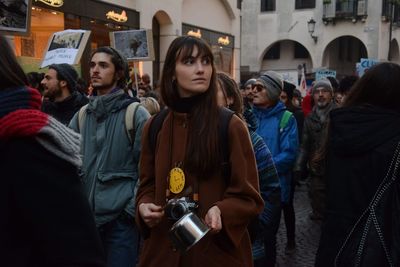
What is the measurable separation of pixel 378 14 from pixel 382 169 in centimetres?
3464

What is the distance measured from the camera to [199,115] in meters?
2.56

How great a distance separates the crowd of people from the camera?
61.2 inches

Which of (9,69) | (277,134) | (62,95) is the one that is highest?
(9,69)

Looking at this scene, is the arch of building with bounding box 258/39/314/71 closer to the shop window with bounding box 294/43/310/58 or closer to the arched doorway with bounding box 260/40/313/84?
the arched doorway with bounding box 260/40/313/84

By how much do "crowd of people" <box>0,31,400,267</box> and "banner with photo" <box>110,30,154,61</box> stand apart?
15.3 ft

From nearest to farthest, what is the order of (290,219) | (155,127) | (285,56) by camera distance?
(155,127), (290,219), (285,56)

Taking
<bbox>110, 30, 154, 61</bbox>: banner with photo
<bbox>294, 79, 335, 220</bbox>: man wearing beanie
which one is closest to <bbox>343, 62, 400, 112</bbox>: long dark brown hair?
<bbox>294, 79, 335, 220</bbox>: man wearing beanie

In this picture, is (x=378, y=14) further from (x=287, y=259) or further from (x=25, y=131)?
(x=25, y=131)

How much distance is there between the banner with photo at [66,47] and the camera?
7418 millimetres

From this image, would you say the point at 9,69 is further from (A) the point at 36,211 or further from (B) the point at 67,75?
(B) the point at 67,75

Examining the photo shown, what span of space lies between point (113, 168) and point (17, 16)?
182 inches

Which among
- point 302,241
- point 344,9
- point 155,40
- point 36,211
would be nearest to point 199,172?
point 36,211

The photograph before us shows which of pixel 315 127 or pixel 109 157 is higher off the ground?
pixel 109 157

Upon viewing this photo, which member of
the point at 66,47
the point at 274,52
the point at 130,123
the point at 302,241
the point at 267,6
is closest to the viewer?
the point at 130,123
